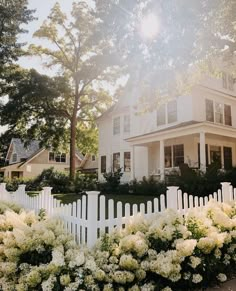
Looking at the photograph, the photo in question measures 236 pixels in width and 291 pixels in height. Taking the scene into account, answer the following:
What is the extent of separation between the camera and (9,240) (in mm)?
4223

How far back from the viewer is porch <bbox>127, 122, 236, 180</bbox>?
1681cm

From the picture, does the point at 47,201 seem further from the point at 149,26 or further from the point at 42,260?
the point at 149,26

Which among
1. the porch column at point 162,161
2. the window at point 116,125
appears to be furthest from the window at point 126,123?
the porch column at point 162,161

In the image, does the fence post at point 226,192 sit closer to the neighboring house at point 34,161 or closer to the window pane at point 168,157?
the window pane at point 168,157

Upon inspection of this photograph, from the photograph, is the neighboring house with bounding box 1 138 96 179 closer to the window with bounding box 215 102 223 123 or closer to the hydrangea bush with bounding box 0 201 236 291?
the window with bounding box 215 102 223 123

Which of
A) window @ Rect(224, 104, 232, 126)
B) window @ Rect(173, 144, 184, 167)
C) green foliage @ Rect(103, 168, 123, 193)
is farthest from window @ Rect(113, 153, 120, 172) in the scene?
window @ Rect(224, 104, 232, 126)

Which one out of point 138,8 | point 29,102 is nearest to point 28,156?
point 29,102

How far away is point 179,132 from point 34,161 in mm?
29071

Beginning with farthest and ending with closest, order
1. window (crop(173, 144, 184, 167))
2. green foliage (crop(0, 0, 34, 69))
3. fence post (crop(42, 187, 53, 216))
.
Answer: green foliage (crop(0, 0, 34, 69)) < window (crop(173, 144, 184, 167)) < fence post (crop(42, 187, 53, 216))

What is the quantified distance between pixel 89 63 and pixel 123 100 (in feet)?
18.6

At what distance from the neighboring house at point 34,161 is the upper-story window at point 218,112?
2403 centimetres

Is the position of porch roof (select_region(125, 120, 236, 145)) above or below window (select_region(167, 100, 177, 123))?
below

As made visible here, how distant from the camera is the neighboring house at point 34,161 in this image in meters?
40.9

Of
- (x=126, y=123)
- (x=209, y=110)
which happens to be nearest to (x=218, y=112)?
(x=209, y=110)
